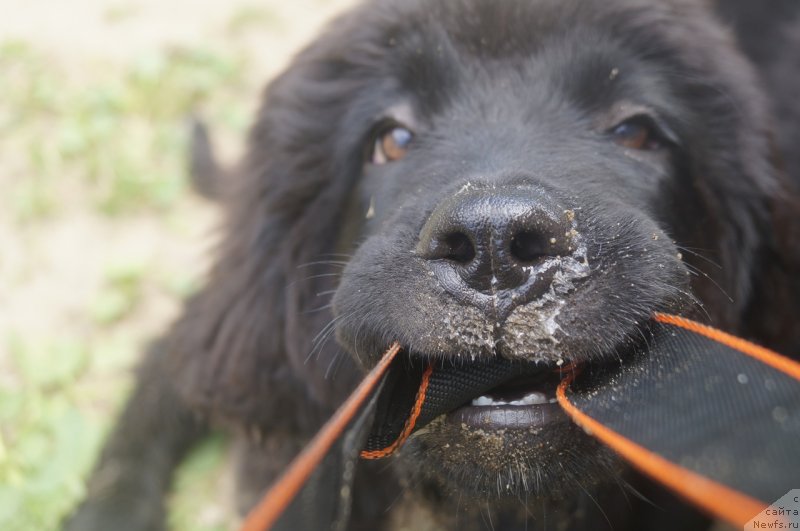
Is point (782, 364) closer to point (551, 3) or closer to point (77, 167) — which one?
point (551, 3)

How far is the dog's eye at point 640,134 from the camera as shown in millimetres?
2037

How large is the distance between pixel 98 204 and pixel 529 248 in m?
3.46

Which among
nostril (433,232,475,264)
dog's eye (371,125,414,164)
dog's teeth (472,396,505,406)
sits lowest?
dog's teeth (472,396,505,406)

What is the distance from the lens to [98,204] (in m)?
4.10

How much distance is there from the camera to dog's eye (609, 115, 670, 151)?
2.04 m

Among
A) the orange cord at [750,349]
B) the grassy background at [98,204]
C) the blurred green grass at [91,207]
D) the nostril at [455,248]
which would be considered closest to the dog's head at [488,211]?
the nostril at [455,248]

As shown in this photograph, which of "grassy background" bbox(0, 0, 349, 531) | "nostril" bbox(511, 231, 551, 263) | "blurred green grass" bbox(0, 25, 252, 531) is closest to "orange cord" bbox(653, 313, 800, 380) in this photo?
"nostril" bbox(511, 231, 551, 263)

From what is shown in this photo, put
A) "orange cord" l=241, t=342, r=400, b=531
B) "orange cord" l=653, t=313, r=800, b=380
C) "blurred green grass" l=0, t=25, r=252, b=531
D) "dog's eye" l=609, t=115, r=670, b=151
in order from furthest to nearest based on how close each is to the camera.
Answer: "blurred green grass" l=0, t=25, r=252, b=531 < "dog's eye" l=609, t=115, r=670, b=151 < "orange cord" l=653, t=313, r=800, b=380 < "orange cord" l=241, t=342, r=400, b=531

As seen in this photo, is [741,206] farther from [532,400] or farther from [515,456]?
[515,456]

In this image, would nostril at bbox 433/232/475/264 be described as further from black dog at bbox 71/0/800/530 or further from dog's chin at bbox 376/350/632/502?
dog's chin at bbox 376/350/632/502

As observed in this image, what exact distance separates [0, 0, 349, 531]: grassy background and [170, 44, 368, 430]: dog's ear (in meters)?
0.53

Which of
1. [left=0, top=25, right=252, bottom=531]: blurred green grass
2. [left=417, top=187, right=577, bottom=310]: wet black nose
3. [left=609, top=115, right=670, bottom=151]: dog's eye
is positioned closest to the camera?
[left=417, top=187, right=577, bottom=310]: wet black nose

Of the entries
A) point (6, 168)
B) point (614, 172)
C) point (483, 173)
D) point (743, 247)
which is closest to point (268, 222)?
point (483, 173)

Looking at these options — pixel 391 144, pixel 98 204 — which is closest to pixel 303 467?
pixel 391 144
